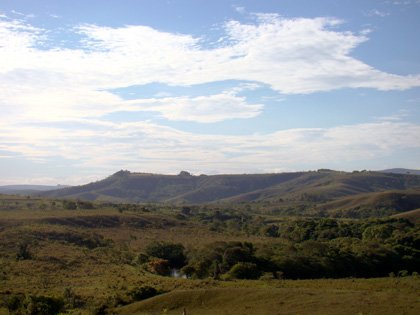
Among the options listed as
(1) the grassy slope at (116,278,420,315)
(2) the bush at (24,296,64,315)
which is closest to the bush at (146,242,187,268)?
(1) the grassy slope at (116,278,420,315)

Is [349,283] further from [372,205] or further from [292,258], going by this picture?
[372,205]

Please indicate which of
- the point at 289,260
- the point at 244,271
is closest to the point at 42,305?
the point at 244,271

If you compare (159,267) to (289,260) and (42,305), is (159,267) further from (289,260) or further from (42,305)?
(42,305)

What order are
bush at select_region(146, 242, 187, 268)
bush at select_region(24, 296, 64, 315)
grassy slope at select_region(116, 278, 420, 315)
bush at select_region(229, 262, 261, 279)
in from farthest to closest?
1. bush at select_region(146, 242, 187, 268)
2. bush at select_region(229, 262, 261, 279)
3. bush at select_region(24, 296, 64, 315)
4. grassy slope at select_region(116, 278, 420, 315)

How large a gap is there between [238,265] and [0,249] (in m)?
33.5

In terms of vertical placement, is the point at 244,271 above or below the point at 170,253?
above

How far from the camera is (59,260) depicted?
5625 cm

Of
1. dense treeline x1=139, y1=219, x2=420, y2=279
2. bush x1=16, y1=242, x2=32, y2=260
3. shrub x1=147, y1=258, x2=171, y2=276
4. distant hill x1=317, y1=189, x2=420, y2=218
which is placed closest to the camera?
dense treeline x1=139, y1=219, x2=420, y2=279

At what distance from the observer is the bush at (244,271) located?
46375mm

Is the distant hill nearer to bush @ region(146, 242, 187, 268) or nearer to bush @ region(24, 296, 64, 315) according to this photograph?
bush @ region(146, 242, 187, 268)

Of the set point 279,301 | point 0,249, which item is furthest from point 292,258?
point 0,249

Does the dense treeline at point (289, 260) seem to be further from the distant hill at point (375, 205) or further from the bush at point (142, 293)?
the distant hill at point (375, 205)

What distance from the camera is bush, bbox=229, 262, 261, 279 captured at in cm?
4638

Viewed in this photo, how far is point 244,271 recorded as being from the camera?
153 ft
